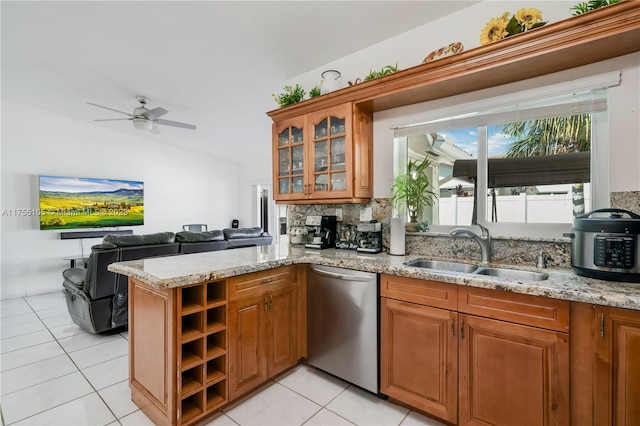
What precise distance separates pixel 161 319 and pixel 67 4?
2738 mm

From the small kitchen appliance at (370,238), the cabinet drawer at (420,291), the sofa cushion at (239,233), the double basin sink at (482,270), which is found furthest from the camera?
the sofa cushion at (239,233)

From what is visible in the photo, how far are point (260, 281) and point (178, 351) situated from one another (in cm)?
61

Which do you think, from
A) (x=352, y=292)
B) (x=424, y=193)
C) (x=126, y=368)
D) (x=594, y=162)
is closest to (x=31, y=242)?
(x=126, y=368)

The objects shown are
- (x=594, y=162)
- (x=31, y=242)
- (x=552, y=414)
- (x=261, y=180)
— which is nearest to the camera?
(x=552, y=414)

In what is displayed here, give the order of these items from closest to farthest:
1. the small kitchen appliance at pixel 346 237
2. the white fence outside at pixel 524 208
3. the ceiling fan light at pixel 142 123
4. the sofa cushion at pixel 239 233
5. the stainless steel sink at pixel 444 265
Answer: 1. the white fence outside at pixel 524 208
2. the stainless steel sink at pixel 444 265
3. the small kitchen appliance at pixel 346 237
4. the ceiling fan light at pixel 142 123
5. the sofa cushion at pixel 239 233

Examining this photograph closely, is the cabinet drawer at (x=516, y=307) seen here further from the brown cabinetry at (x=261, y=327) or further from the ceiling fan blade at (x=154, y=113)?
the ceiling fan blade at (x=154, y=113)

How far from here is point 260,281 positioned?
6.42ft

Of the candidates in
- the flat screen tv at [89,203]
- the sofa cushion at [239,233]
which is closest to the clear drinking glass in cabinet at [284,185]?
the sofa cushion at [239,233]

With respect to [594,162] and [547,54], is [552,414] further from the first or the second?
[547,54]

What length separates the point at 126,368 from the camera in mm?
2363

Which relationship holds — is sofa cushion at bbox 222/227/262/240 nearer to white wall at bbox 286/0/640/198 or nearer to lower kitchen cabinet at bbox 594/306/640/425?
white wall at bbox 286/0/640/198

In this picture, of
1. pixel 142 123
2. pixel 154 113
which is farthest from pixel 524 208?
pixel 142 123

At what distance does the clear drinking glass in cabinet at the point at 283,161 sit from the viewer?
9.23 ft

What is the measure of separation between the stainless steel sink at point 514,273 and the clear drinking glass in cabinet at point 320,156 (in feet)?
4.76
